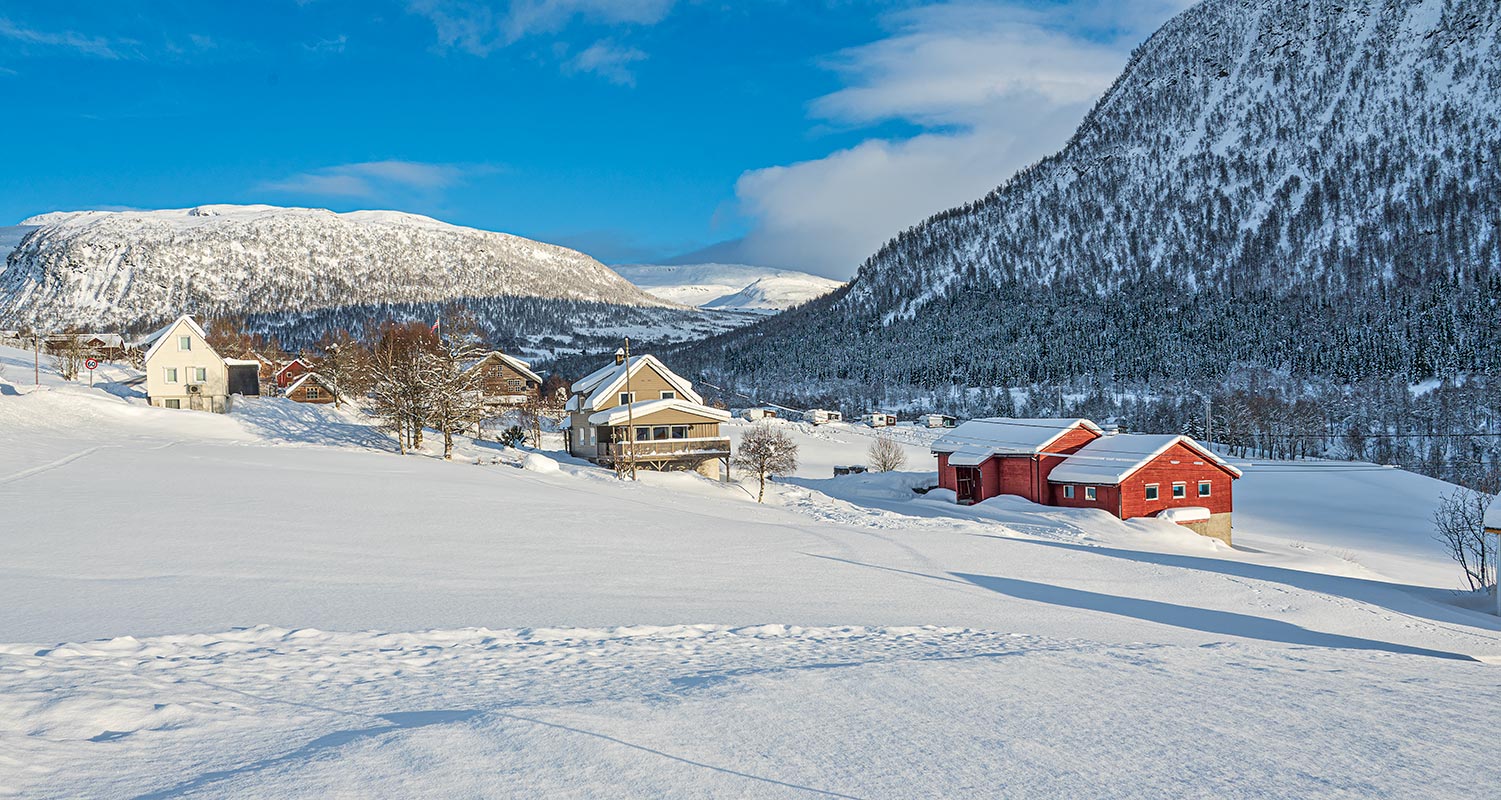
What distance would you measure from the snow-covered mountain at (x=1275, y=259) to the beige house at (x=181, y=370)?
109 metres

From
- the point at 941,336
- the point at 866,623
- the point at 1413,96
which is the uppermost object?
the point at 1413,96

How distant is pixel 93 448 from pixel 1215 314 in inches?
6798

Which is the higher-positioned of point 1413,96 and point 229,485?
point 1413,96

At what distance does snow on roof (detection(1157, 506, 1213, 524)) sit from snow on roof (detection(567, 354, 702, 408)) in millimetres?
25610

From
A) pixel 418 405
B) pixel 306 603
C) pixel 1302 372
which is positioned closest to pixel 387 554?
pixel 306 603

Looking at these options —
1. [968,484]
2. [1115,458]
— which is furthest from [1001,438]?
[1115,458]

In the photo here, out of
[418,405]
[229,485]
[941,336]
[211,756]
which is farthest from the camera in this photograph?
[941,336]

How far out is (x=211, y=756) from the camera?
5.26 metres

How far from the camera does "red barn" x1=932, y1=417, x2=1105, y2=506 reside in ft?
143

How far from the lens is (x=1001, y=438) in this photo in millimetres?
45906

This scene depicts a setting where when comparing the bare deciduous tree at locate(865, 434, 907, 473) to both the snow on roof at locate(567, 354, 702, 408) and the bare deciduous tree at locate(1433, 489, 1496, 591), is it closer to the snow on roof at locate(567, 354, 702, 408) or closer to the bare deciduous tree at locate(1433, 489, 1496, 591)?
the snow on roof at locate(567, 354, 702, 408)

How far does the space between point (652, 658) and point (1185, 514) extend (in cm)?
3805

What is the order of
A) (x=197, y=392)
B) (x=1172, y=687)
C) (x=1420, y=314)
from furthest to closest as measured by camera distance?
(x=1420, y=314) < (x=197, y=392) < (x=1172, y=687)

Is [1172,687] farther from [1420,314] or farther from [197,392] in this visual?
[1420,314]
